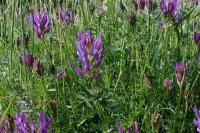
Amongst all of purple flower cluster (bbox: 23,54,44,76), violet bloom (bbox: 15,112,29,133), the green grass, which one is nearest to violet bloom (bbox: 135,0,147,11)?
the green grass

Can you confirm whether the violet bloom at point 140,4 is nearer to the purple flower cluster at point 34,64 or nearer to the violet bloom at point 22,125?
the purple flower cluster at point 34,64

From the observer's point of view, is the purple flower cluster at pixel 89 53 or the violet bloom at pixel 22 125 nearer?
the violet bloom at pixel 22 125

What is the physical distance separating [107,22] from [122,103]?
3.51 feet

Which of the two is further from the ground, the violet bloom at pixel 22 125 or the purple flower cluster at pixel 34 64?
the purple flower cluster at pixel 34 64

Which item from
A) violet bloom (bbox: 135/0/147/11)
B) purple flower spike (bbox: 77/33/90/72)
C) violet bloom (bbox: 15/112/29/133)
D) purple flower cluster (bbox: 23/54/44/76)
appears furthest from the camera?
violet bloom (bbox: 135/0/147/11)

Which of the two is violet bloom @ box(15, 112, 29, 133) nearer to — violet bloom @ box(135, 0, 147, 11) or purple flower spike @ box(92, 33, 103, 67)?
purple flower spike @ box(92, 33, 103, 67)

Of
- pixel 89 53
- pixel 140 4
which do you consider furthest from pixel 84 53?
pixel 140 4

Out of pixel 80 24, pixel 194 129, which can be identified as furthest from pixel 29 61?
pixel 80 24

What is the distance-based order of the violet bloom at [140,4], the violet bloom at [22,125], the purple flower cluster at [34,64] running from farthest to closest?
the violet bloom at [140,4], the purple flower cluster at [34,64], the violet bloom at [22,125]

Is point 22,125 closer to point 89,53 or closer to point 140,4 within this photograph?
point 89,53

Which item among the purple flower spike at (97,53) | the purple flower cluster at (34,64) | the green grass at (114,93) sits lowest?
the green grass at (114,93)

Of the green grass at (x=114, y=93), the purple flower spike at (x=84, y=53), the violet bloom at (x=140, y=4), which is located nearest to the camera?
the purple flower spike at (x=84, y=53)

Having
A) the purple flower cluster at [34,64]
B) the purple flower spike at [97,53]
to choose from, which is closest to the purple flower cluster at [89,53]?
the purple flower spike at [97,53]

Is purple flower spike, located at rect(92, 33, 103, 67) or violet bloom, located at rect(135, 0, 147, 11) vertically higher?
violet bloom, located at rect(135, 0, 147, 11)
